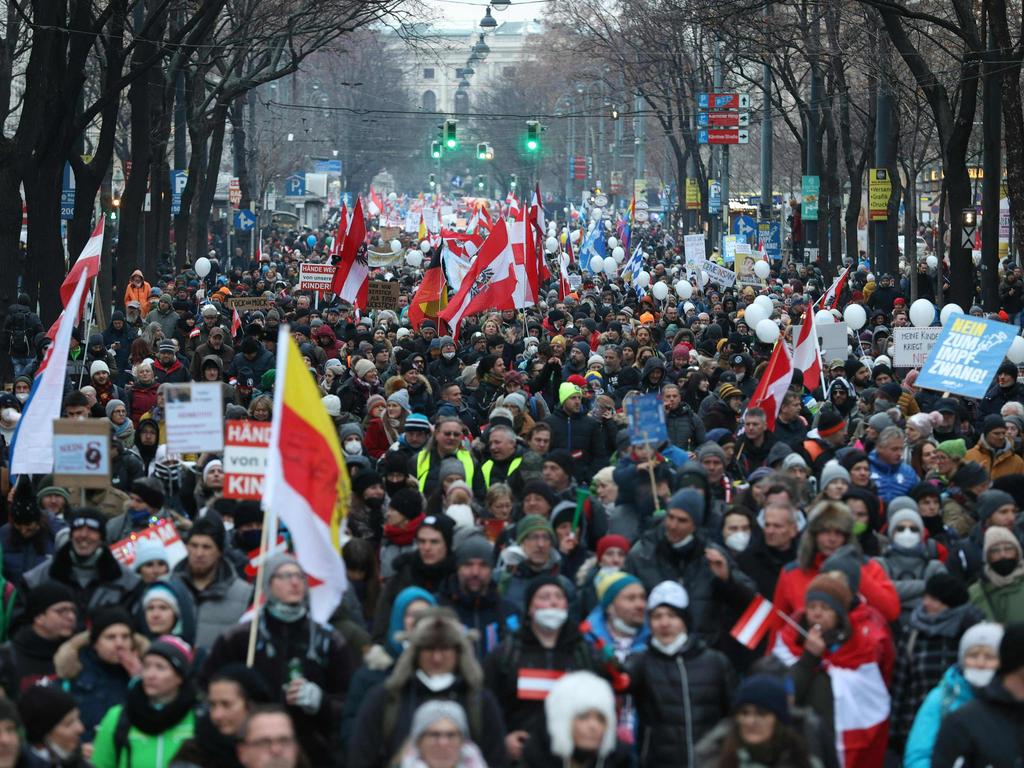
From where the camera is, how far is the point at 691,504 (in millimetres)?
9023

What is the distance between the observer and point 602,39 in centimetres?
5491

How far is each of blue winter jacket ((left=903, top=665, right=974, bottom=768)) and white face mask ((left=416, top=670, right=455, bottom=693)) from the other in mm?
1619

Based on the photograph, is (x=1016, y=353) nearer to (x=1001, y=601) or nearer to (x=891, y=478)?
(x=891, y=478)

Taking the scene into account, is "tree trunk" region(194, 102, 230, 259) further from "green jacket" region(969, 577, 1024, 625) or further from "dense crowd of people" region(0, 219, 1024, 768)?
"green jacket" region(969, 577, 1024, 625)

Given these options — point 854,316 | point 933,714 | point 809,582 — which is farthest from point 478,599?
point 854,316

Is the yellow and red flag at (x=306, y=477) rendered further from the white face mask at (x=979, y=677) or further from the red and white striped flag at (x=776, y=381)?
the red and white striped flag at (x=776, y=381)

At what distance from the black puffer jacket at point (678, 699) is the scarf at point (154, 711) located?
5.01 feet

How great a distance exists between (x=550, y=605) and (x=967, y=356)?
776cm

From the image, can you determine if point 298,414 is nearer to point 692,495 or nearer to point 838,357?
point 692,495

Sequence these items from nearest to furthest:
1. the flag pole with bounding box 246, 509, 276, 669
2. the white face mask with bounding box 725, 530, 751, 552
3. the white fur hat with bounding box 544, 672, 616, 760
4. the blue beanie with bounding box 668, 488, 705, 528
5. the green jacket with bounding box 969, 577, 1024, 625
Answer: the white fur hat with bounding box 544, 672, 616, 760
the flag pole with bounding box 246, 509, 276, 669
the green jacket with bounding box 969, 577, 1024, 625
the blue beanie with bounding box 668, 488, 705, 528
the white face mask with bounding box 725, 530, 751, 552

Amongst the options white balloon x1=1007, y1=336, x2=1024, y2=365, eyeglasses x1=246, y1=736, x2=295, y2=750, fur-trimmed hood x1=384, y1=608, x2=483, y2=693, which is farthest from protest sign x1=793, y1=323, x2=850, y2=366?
eyeglasses x1=246, y1=736, x2=295, y2=750

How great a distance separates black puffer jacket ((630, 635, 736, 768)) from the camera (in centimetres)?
714

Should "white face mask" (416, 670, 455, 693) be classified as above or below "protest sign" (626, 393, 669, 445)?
below

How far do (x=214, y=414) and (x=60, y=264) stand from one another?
1442cm
